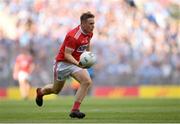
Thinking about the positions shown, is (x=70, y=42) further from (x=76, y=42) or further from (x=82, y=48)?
(x=82, y=48)

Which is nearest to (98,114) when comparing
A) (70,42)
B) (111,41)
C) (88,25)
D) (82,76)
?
(82,76)

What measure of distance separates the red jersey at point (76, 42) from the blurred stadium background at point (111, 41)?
647 inches

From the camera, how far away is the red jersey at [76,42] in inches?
448

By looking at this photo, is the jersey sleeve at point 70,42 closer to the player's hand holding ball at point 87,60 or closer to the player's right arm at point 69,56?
the player's right arm at point 69,56

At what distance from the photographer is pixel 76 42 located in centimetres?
1142

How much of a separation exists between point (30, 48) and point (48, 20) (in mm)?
1820

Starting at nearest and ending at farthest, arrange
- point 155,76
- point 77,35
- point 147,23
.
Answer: point 77,35 < point 155,76 < point 147,23

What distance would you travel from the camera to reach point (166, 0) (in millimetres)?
31578

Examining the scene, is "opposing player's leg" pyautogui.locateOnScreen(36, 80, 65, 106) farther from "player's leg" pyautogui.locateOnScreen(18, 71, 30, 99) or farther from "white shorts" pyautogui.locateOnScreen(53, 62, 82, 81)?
"player's leg" pyautogui.locateOnScreen(18, 71, 30, 99)

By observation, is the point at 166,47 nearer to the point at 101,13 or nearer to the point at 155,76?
the point at 155,76

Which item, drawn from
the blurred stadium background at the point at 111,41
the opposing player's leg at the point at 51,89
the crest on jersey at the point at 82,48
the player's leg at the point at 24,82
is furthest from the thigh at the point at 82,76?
the blurred stadium background at the point at 111,41

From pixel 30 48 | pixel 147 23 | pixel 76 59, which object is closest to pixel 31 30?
pixel 30 48

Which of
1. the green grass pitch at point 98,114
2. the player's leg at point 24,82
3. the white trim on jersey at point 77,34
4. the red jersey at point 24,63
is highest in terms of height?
the red jersey at point 24,63

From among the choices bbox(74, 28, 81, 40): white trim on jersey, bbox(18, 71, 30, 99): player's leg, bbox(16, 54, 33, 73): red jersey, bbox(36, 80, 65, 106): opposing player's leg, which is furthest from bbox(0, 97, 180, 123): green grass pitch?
bbox(16, 54, 33, 73): red jersey
